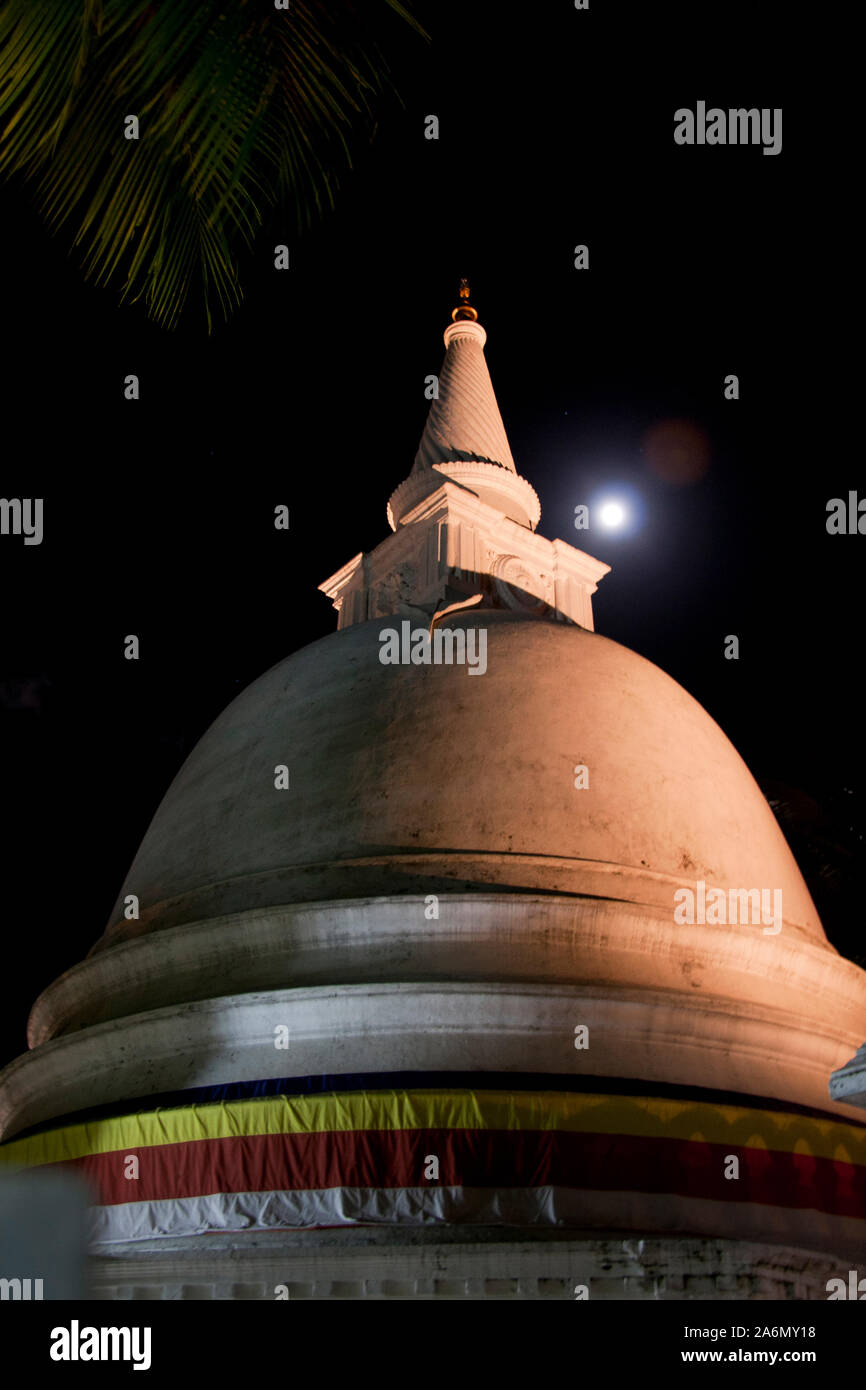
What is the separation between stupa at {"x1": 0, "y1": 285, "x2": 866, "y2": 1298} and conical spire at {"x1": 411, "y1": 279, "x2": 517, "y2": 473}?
22.0 feet

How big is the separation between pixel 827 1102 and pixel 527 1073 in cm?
343

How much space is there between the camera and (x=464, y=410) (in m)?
23.5

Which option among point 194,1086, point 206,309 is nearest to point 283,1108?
point 194,1086

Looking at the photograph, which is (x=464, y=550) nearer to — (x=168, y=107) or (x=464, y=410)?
(x=464, y=410)

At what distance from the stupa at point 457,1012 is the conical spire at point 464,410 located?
22.0 ft

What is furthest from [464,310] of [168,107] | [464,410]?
[168,107]

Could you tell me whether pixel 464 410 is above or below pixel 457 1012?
above

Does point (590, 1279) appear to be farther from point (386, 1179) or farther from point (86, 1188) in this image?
point (86, 1188)

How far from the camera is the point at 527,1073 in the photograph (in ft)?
36.7

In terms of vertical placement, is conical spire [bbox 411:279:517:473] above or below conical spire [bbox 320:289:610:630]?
above

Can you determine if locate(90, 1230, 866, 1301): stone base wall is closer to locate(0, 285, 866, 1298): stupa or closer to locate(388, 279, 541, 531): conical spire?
locate(0, 285, 866, 1298): stupa

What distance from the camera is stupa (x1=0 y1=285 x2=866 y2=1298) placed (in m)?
10.2

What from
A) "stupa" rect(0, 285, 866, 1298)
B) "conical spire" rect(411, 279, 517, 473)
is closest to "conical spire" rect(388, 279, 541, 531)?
"conical spire" rect(411, 279, 517, 473)

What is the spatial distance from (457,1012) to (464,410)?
14821 mm
